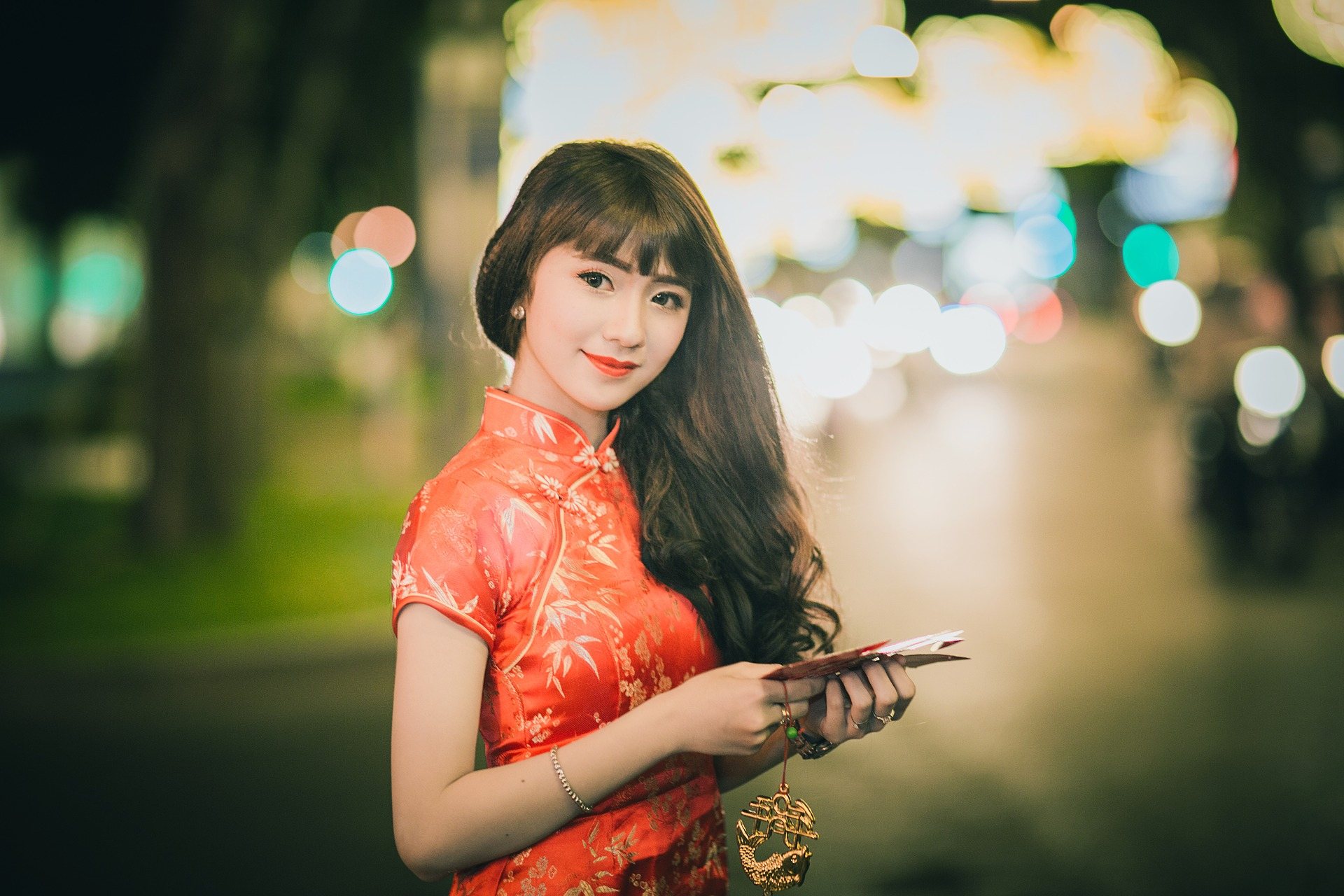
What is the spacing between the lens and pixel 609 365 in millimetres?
1868

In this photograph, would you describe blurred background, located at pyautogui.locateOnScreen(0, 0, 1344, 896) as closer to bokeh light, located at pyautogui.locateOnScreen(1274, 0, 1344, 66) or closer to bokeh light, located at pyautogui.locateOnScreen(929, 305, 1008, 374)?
bokeh light, located at pyautogui.locateOnScreen(1274, 0, 1344, 66)

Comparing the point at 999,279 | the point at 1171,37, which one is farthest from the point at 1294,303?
the point at 999,279

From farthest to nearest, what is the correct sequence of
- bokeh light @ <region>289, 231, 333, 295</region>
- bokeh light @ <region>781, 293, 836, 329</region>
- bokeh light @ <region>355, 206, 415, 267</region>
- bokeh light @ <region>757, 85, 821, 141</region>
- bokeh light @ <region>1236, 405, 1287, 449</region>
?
bokeh light @ <region>355, 206, 415, 267</region> → bokeh light @ <region>289, 231, 333, 295</region> → bokeh light @ <region>781, 293, 836, 329</region> → bokeh light @ <region>757, 85, 821, 141</region> → bokeh light @ <region>1236, 405, 1287, 449</region>

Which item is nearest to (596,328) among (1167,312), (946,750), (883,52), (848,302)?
(946,750)

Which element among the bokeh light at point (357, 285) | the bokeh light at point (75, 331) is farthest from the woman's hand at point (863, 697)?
the bokeh light at point (357, 285)

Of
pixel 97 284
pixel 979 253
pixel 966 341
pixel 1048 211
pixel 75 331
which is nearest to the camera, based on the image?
pixel 75 331

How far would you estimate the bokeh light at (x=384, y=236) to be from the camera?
43719 mm

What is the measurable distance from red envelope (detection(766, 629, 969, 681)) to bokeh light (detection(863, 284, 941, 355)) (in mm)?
23881

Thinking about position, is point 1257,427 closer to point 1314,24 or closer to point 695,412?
point 1314,24

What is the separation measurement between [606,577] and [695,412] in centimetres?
39

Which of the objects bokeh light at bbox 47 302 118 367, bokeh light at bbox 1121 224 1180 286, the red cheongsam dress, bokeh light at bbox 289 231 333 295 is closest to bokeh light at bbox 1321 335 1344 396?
the red cheongsam dress

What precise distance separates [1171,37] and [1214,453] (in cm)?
436

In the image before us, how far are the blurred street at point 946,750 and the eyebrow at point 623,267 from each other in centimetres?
59

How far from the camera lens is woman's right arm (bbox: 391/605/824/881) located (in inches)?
64.7
